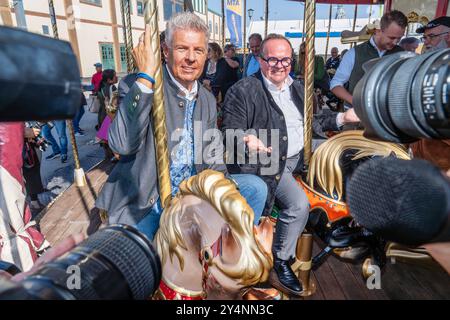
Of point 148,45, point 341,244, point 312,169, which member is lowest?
point 341,244

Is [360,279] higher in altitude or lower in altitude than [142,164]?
lower

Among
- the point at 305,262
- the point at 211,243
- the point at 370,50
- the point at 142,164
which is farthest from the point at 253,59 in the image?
the point at 211,243

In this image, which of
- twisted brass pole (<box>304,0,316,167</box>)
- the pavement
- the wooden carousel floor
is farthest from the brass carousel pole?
the pavement

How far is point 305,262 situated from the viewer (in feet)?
6.57

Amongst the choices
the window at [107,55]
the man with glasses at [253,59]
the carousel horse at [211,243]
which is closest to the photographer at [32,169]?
the carousel horse at [211,243]

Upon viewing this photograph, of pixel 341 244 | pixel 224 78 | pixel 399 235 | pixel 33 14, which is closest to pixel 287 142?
pixel 341 244

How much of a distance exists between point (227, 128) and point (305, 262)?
95 centimetres

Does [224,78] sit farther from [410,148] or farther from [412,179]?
[412,179]

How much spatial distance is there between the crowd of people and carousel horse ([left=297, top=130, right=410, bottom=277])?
0.11 m

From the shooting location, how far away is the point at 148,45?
3.68 feet

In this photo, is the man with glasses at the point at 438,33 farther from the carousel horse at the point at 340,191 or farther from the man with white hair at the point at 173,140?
the man with white hair at the point at 173,140

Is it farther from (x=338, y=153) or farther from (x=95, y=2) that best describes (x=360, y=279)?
(x=95, y=2)

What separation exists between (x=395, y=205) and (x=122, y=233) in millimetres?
558

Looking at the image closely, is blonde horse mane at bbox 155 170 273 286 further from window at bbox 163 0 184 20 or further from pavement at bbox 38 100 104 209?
window at bbox 163 0 184 20
